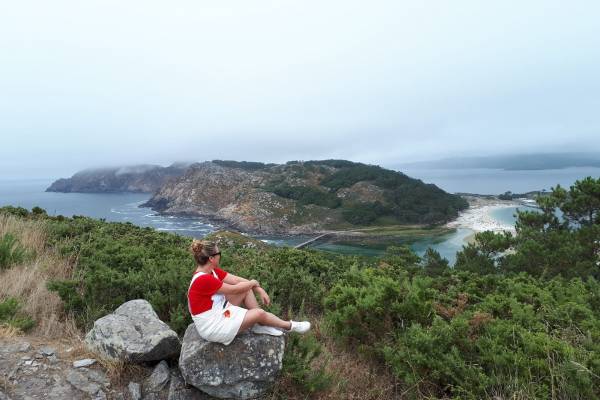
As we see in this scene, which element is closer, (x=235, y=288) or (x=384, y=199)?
A: (x=235, y=288)

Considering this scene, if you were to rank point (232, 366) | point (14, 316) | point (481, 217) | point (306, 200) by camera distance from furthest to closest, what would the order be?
point (306, 200), point (481, 217), point (14, 316), point (232, 366)

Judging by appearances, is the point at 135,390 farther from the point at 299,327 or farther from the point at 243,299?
the point at 299,327

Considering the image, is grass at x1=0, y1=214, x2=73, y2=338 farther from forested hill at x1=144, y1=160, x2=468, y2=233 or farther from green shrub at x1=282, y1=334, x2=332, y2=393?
forested hill at x1=144, y1=160, x2=468, y2=233

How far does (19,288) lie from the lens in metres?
6.39


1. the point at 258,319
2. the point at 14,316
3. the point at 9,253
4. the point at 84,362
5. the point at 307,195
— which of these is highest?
the point at 9,253

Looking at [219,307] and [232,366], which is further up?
[219,307]

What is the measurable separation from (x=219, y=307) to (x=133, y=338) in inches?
47.8

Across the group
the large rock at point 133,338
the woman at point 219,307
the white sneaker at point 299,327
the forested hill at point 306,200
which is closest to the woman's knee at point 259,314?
the woman at point 219,307

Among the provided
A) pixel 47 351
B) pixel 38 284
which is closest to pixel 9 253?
pixel 38 284

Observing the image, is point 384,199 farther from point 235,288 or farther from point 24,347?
point 24,347

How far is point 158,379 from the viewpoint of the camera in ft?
14.3

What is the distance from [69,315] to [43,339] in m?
0.71

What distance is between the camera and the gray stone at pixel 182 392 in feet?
13.7

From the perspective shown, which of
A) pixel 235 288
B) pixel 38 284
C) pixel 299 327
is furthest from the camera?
pixel 38 284
